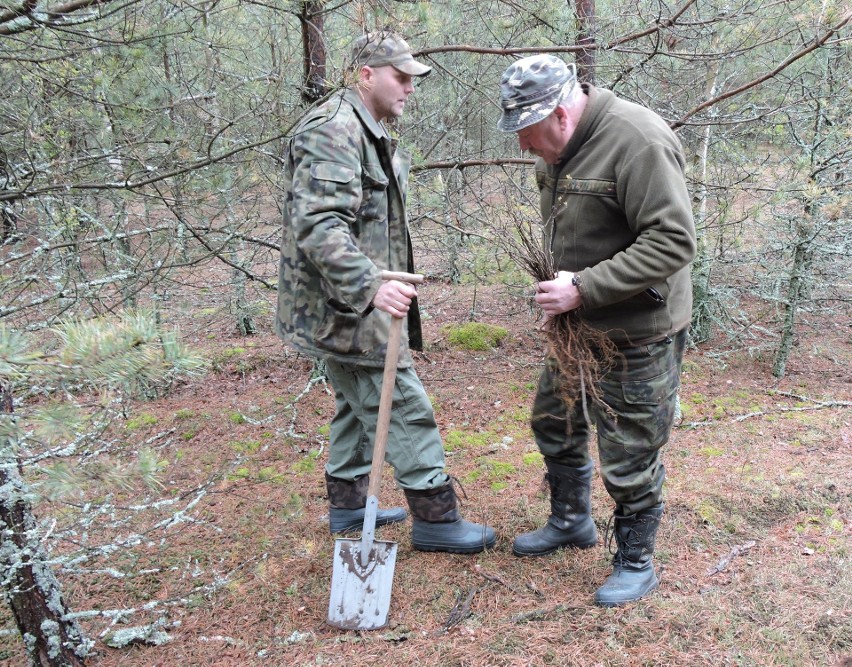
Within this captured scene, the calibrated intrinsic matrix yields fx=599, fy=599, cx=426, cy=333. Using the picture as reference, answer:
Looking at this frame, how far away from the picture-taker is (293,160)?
9.00ft

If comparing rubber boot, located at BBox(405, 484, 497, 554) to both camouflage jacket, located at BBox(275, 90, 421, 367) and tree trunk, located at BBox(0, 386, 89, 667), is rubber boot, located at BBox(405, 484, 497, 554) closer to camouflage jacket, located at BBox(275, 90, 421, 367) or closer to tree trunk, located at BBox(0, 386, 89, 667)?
camouflage jacket, located at BBox(275, 90, 421, 367)

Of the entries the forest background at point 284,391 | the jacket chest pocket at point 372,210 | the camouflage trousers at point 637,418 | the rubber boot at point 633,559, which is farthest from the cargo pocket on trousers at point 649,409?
the jacket chest pocket at point 372,210

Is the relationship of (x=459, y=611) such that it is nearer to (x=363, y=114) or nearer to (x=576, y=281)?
(x=576, y=281)

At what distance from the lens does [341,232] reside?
2.53 m

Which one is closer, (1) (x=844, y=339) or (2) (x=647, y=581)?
(2) (x=647, y=581)

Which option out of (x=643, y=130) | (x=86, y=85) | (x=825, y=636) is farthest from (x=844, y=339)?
(x=86, y=85)

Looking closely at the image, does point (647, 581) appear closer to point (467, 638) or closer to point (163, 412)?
point (467, 638)

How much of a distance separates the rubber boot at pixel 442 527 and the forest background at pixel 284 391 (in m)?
A: 0.11

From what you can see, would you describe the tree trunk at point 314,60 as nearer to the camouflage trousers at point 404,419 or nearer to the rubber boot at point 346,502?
the camouflage trousers at point 404,419

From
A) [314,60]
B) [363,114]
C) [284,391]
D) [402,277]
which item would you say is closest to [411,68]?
[363,114]

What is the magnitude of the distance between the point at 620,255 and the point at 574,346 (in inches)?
17.9

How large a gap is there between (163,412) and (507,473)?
11.0ft

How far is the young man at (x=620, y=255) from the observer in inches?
88.3

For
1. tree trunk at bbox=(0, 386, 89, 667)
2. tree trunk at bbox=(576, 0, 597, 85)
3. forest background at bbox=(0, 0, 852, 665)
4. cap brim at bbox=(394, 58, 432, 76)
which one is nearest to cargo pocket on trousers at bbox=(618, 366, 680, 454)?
forest background at bbox=(0, 0, 852, 665)
